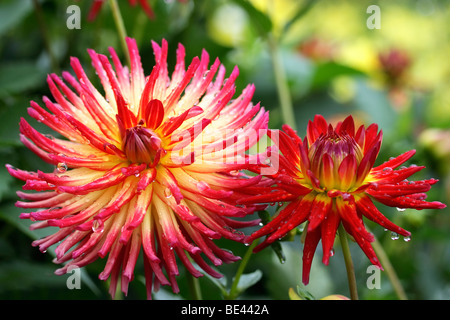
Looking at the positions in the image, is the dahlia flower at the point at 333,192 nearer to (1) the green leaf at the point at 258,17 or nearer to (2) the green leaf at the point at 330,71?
(1) the green leaf at the point at 258,17

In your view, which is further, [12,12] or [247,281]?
[12,12]

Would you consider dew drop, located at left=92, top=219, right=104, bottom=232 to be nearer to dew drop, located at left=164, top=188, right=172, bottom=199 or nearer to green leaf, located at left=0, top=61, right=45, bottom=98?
dew drop, located at left=164, top=188, right=172, bottom=199

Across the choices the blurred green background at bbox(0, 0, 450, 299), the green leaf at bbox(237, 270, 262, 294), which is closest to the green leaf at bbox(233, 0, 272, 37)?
the blurred green background at bbox(0, 0, 450, 299)

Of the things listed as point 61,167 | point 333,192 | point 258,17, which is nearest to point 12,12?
point 258,17

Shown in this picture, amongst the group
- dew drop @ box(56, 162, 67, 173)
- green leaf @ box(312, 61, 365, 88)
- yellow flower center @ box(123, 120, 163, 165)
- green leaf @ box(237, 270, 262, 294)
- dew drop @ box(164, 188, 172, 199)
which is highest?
green leaf @ box(312, 61, 365, 88)

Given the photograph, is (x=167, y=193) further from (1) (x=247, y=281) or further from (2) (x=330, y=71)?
(2) (x=330, y=71)
